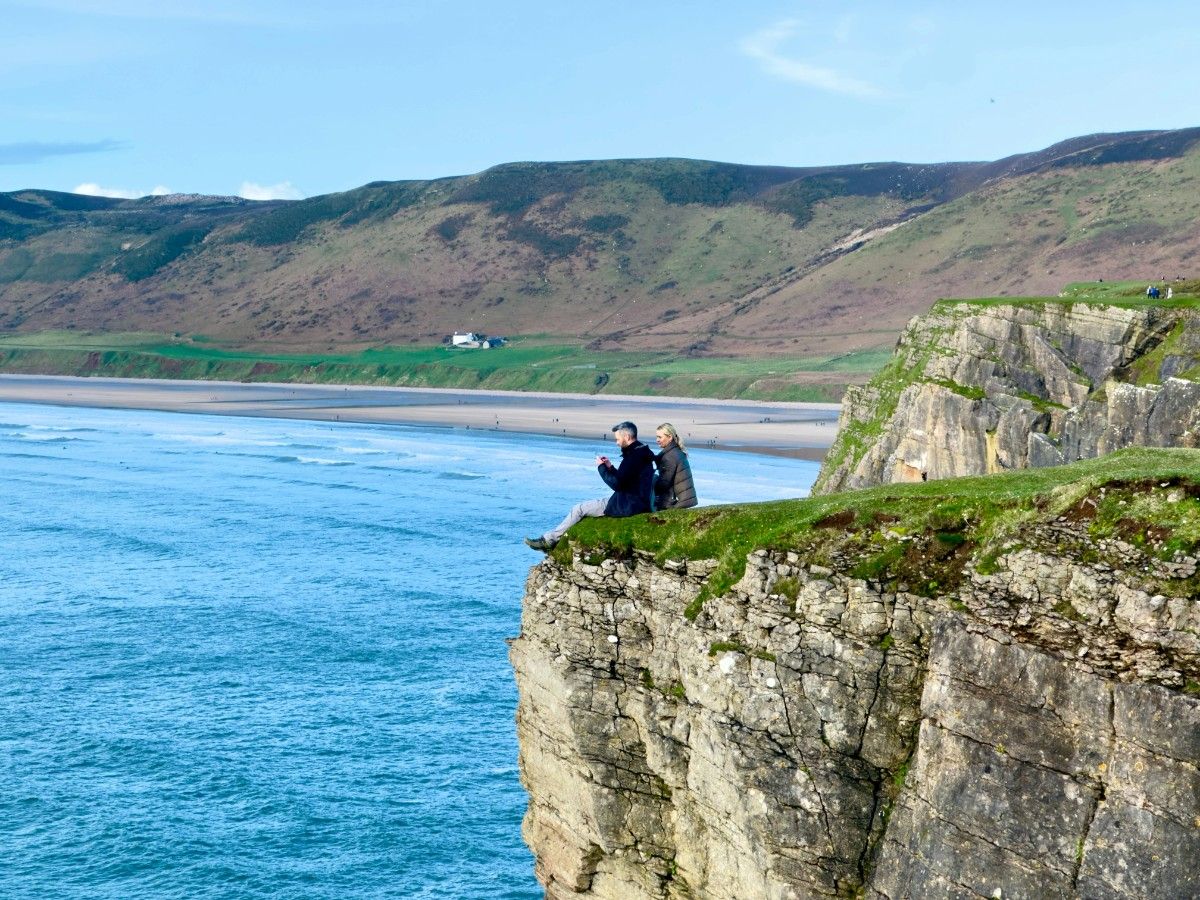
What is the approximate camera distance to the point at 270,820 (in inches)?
1245

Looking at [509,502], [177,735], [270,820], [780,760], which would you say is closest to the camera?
[780,760]

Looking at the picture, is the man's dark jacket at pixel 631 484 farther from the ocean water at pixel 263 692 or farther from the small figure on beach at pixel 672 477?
the ocean water at pixel 263 692

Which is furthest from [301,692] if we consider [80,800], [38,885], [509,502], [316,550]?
[509,502]

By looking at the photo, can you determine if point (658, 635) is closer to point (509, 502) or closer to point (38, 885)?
point (38, 885)

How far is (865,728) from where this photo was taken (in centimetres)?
1393

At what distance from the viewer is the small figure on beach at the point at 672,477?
1856 centimetres

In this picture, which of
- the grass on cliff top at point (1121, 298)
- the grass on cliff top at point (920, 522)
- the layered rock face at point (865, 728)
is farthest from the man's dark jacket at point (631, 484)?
the grass on cliff top at point (1121, 298)

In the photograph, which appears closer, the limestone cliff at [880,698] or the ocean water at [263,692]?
the limestone cliff at [880,698]

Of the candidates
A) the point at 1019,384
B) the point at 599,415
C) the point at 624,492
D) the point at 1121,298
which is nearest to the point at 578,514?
the point at 624,492

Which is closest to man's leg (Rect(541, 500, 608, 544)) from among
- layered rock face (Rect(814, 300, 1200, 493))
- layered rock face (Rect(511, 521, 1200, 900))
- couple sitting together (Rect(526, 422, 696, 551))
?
couple sitting together (Rect(526, 422, 696, 551))

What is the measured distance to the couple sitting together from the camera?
17953mm

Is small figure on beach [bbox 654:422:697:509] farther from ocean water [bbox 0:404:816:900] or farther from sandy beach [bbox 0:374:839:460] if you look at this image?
sandy beach [bbox 0:374:839:460]

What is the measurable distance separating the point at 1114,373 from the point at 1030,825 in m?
36.7

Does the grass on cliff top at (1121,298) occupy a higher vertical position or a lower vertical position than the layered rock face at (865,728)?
higher
